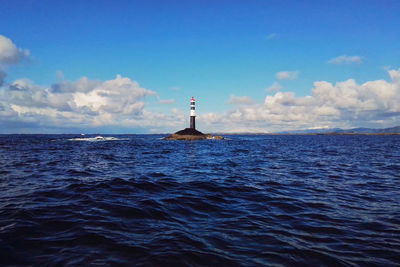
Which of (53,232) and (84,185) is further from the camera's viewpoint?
(84,185)

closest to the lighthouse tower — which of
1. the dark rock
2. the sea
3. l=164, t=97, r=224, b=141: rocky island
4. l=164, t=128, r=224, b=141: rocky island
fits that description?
l=164, t=97, r=224, b=141: rocky island

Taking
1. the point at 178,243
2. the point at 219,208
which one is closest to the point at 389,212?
the point at 219,208

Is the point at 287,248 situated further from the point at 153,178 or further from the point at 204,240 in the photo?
the point at 153,178

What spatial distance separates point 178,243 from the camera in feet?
15.5

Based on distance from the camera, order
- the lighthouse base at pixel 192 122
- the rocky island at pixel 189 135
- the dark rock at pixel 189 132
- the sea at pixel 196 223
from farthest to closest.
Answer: the lighthouse base at pixel 192 122 → the dark rock at pixel 189 132 → the rocky island at pixel 189 135 → the sea at pixel 196 223

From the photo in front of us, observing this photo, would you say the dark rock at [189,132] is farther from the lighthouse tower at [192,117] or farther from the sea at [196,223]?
the sea at [196,223]

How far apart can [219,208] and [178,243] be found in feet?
9.41

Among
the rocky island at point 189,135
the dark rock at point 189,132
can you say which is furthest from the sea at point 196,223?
the dark rock at point 189,132

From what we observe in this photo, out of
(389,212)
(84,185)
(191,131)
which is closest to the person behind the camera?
(389,212)

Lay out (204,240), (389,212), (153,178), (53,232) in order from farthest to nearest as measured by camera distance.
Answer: (153,178)
(389,212)
(53,232)
(204,240)

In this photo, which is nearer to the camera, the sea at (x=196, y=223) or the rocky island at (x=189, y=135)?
the sea at (x=196, y=223)

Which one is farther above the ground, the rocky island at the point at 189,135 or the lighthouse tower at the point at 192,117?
the lighthouse tower at the point at 192,117

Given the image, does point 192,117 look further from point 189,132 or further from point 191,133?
point 191,133

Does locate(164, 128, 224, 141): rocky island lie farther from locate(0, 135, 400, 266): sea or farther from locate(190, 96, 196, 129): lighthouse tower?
locate(0, 135, 400, 266): sea
